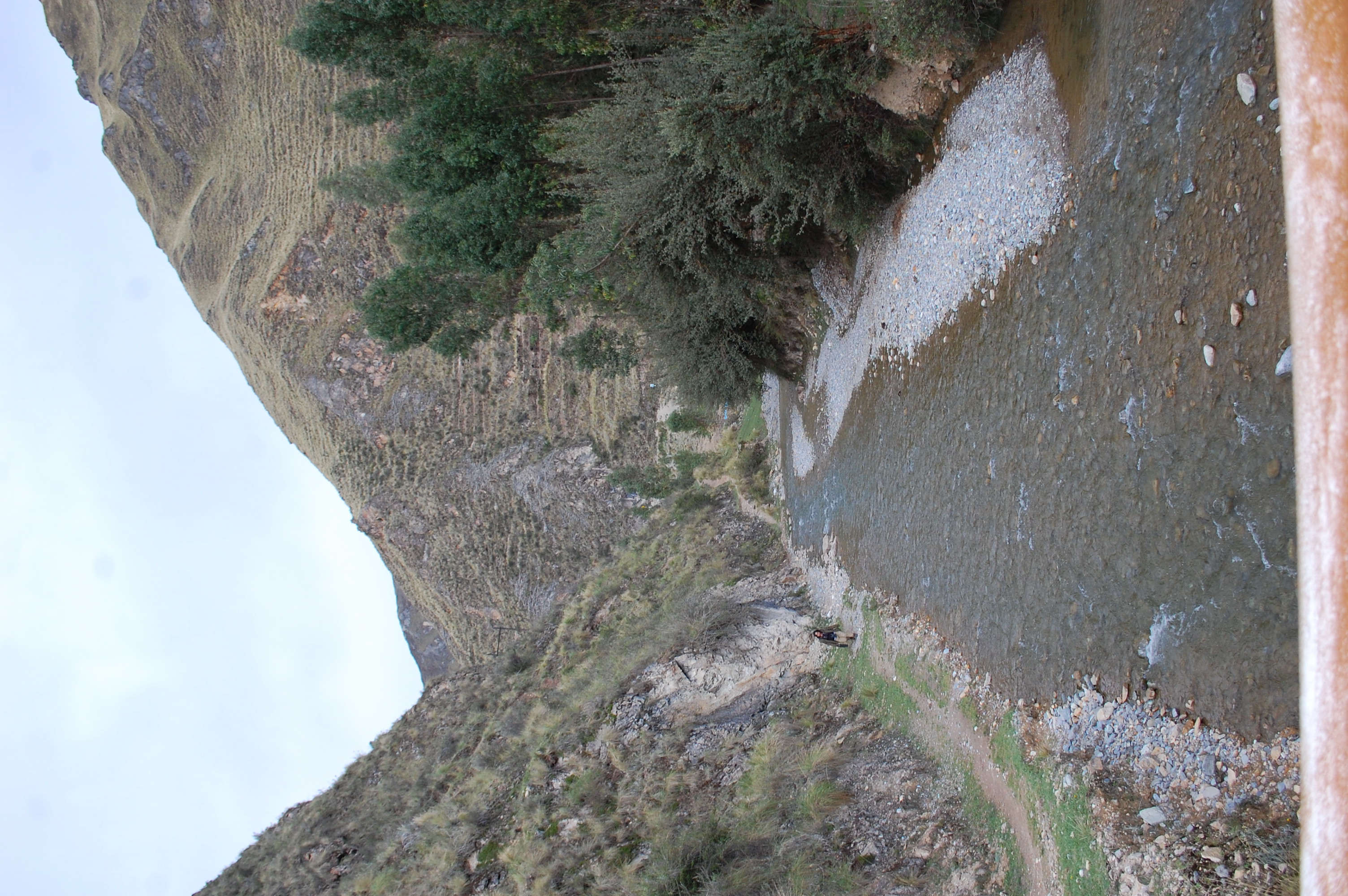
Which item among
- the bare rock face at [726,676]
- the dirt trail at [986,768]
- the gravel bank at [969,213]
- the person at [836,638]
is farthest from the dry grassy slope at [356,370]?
the dirt trail at [986,768]

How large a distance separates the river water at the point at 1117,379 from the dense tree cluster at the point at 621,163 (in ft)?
4.63

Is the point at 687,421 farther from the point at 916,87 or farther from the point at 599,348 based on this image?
the point at 916,87

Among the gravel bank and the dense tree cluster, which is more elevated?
the dense tree cluster

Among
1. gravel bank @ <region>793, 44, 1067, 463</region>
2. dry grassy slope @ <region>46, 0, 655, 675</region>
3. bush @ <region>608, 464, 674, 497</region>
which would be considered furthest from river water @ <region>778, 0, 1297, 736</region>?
dry grassy slope @ <region>46, 0, 655, 675</region>

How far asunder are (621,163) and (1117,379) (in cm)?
652

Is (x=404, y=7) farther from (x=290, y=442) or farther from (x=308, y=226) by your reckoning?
(x=290, y=442)

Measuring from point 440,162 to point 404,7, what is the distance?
1988mm

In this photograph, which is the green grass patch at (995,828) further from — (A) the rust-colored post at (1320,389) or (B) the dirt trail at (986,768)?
(A) the rust-colored post at (1320,389)

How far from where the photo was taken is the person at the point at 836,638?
936 cm

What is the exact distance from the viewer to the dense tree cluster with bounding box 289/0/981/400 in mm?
7727

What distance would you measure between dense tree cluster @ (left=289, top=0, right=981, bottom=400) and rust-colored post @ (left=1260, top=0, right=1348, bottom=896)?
5.62 m

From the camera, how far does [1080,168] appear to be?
5.48 meters

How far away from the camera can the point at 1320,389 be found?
74.5 inches

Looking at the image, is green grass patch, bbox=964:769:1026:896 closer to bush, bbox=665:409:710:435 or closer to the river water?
the river water
